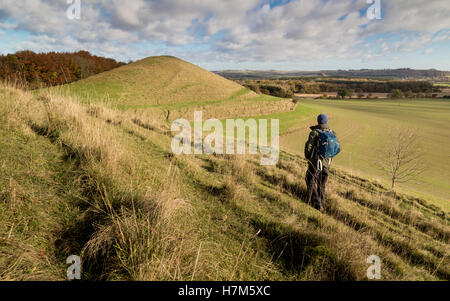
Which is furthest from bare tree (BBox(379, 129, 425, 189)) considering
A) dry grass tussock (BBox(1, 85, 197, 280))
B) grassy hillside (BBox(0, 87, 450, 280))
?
dry grass tussock (BBox(1, 85, 197, 280))

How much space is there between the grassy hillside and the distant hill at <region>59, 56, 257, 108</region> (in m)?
31.2

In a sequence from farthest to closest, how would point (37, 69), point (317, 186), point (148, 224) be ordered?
1. point (37, 69)
2. point (317, 186)
3. point (148, 224)

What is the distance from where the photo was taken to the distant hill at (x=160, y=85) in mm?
37562

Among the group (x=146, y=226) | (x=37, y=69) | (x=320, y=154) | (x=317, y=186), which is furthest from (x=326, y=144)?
(x=37, y=69)

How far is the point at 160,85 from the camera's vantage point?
44.8 meters

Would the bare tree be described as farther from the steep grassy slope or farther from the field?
the steep grassy slope

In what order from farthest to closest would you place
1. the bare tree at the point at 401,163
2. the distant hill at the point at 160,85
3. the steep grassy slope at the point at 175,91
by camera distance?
1. the distant hill at the point at 160,85
2. the steep grassy slope at the point at 175,91
3. the bare tree at the point at 401,163

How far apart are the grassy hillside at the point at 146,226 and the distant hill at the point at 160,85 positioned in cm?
3123

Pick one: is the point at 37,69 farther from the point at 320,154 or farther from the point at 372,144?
the point at 372,144

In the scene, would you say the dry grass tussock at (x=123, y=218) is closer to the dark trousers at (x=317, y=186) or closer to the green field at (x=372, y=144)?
the dark trousers at (x=317, y=186)

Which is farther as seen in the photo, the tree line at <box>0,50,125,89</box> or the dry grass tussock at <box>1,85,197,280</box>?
the tree line at <box>0,50,125,89</box>

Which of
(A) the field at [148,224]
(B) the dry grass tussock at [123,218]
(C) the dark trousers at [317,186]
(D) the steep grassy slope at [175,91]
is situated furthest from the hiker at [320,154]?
(D) the steep grassy slope at [175,91]

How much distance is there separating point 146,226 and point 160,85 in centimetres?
4635

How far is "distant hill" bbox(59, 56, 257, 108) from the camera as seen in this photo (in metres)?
37.6
